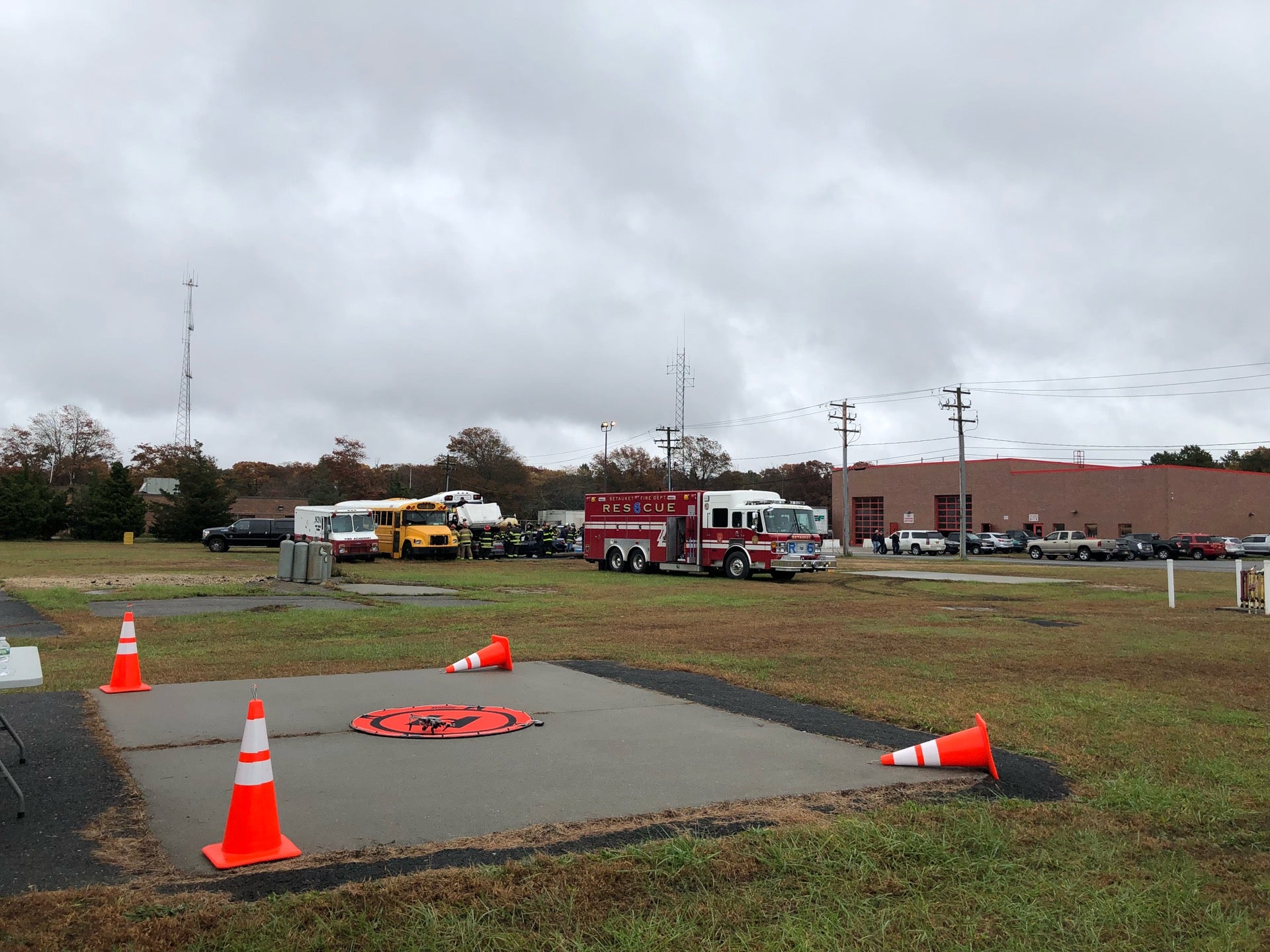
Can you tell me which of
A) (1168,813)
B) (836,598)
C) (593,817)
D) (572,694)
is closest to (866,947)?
(593,817)

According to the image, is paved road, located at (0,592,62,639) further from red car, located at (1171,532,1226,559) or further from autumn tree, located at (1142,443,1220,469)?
autumn tree, located at (1142,443,1220,469)

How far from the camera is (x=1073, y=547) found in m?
53.5

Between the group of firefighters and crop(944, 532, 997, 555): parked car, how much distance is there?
1000 inches

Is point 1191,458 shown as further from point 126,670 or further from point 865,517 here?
point 126,670

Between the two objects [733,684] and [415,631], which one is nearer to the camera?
[733,684]

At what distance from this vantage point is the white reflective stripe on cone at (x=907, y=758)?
640 centimetres

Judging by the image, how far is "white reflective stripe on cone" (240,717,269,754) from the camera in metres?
4.67

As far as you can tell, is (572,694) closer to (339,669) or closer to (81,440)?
(339,669)

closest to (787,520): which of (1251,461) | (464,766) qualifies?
(464,766)

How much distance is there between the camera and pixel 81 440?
101375mm

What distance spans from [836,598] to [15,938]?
21.1m

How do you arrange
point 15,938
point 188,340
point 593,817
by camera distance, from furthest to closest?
point 188,340 < point 593,817 < point 15,938

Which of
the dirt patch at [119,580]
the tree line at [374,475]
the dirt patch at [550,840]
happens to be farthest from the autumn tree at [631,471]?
the dirt patch at [550,840]

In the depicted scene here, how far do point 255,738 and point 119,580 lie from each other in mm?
24215
